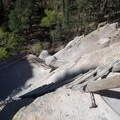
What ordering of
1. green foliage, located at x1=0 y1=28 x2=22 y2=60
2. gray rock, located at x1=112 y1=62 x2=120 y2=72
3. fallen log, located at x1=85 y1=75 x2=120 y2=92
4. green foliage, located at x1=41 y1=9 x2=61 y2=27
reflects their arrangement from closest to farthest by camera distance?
1. fallen log, located at x1=85 y1=75 x2=120 y2=92
2. gray rock, located at x1=112 y1=62 x2=120 y2=72
3. green foliage, located at x1=0 y1=28 x2=22 y2=60
4. green foliage, located at x1=41 y1=9 x2=61 y2=27

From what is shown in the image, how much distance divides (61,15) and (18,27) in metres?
8.34

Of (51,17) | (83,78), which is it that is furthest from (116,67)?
(51,17)

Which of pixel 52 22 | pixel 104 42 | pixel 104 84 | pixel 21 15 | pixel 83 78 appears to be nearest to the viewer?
pixel 104 84

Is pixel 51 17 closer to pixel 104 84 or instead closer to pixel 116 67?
pixel 116 67

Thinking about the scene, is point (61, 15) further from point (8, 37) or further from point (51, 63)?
point (51, 63)

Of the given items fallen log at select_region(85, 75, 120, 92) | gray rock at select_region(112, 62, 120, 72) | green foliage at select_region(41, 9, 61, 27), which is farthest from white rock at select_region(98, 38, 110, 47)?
green foliage at select_region(41, 9, 61, 27)

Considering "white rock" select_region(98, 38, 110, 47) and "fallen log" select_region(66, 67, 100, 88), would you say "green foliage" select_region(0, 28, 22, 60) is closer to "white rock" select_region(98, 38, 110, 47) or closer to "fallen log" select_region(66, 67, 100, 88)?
"white rock" select_region(98, 38, 110, 47)

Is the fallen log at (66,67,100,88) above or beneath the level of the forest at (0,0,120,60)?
above

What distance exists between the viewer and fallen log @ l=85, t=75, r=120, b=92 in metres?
8.43

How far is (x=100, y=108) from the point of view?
10281mm

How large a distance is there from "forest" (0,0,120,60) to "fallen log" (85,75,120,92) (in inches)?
1154

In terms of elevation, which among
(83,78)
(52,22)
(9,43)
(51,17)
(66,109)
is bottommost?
(9,43)

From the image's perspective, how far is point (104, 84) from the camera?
29.6ft

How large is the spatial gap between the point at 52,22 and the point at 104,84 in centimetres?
4078
